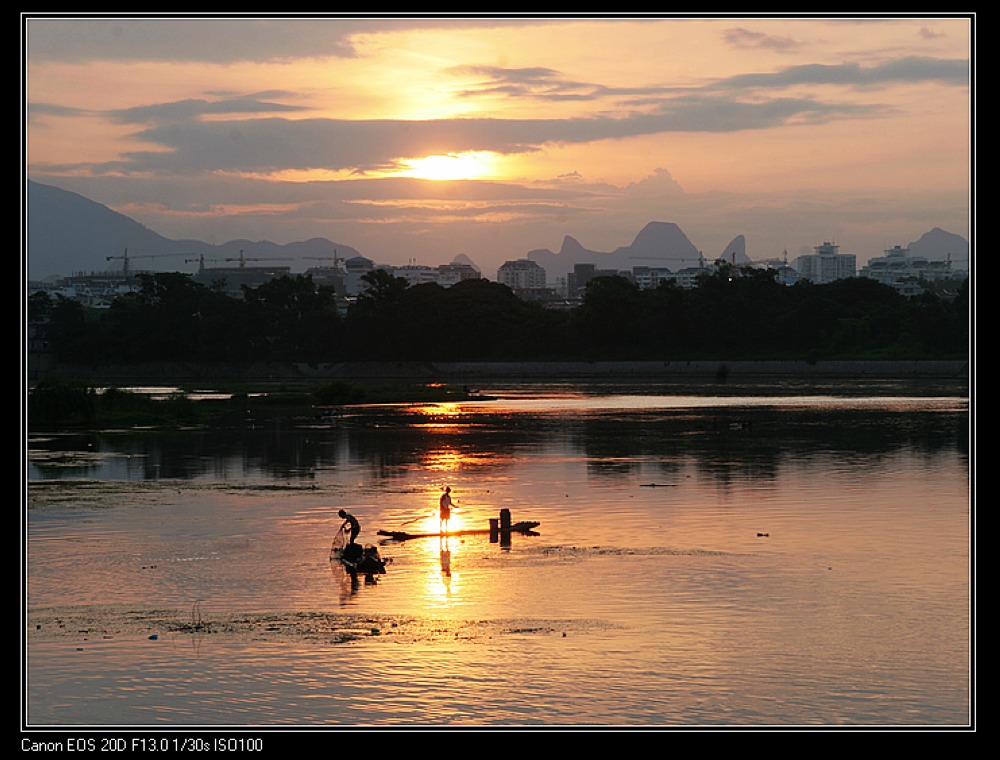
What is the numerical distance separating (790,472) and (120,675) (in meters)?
35.8

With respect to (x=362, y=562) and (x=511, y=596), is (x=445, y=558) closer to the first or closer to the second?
(x=362, y=562)

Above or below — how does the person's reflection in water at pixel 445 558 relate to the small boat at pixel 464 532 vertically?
below

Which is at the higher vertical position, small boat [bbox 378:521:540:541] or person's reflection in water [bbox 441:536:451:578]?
small boat [bbox 378:521:540:541]

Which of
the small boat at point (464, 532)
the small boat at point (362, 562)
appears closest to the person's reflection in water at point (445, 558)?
the small boat at point (464, 532)

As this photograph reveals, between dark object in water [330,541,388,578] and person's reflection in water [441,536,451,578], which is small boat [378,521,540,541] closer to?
person's reflection in water [441,536,451,578]

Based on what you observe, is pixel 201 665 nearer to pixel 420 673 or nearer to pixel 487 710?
pixel 420 673

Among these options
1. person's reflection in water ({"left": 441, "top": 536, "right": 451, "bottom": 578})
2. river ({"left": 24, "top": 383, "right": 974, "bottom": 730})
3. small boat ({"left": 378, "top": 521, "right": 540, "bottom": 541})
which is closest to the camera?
river ({"left": 24, "top": 383, "right": 974, "bottom": 730})

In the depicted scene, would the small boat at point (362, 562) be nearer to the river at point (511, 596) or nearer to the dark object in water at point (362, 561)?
the dark object in water at point (362, 561)

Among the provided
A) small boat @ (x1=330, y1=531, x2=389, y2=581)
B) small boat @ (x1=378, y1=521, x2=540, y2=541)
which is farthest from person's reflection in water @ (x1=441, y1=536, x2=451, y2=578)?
small boat @ (x1=330, y1=531, x2=389, y2=581)

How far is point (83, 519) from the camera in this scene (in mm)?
40688

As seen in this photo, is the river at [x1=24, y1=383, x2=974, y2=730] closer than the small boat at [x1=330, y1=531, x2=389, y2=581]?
Yes

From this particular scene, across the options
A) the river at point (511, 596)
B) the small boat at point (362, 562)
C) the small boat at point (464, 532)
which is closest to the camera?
the river at point (511, 596)

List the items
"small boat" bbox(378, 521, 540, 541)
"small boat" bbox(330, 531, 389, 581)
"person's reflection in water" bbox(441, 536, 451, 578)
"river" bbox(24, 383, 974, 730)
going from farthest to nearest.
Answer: "small boat" bbox(378, 521, 540, 541) < "person's reflection in water" bbox(441, 536, 451, 578) < "small boat" bbox(330, 531, 389, 581) < "river" bbox(24, 383, 974, 730)
